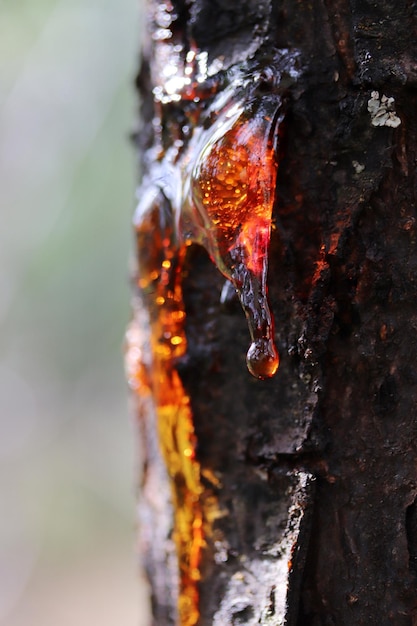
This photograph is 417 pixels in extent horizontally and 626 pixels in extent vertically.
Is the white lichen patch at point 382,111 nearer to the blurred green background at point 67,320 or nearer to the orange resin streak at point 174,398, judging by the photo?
the orange resin streak at point 174,398

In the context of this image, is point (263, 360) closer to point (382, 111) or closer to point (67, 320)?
point (382, 111)

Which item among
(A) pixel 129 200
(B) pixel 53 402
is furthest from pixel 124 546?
(A) pixel 129 200

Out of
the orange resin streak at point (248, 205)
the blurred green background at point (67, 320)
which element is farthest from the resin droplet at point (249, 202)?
the blurred green background at point (67, 320)

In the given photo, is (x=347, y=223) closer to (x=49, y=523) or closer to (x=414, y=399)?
(x=414, y=399)

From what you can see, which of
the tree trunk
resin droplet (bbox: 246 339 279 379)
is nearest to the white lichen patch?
the tree trunk

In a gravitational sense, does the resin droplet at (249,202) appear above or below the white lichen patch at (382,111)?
below

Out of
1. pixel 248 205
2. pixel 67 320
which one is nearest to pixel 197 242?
pixel 248 205
